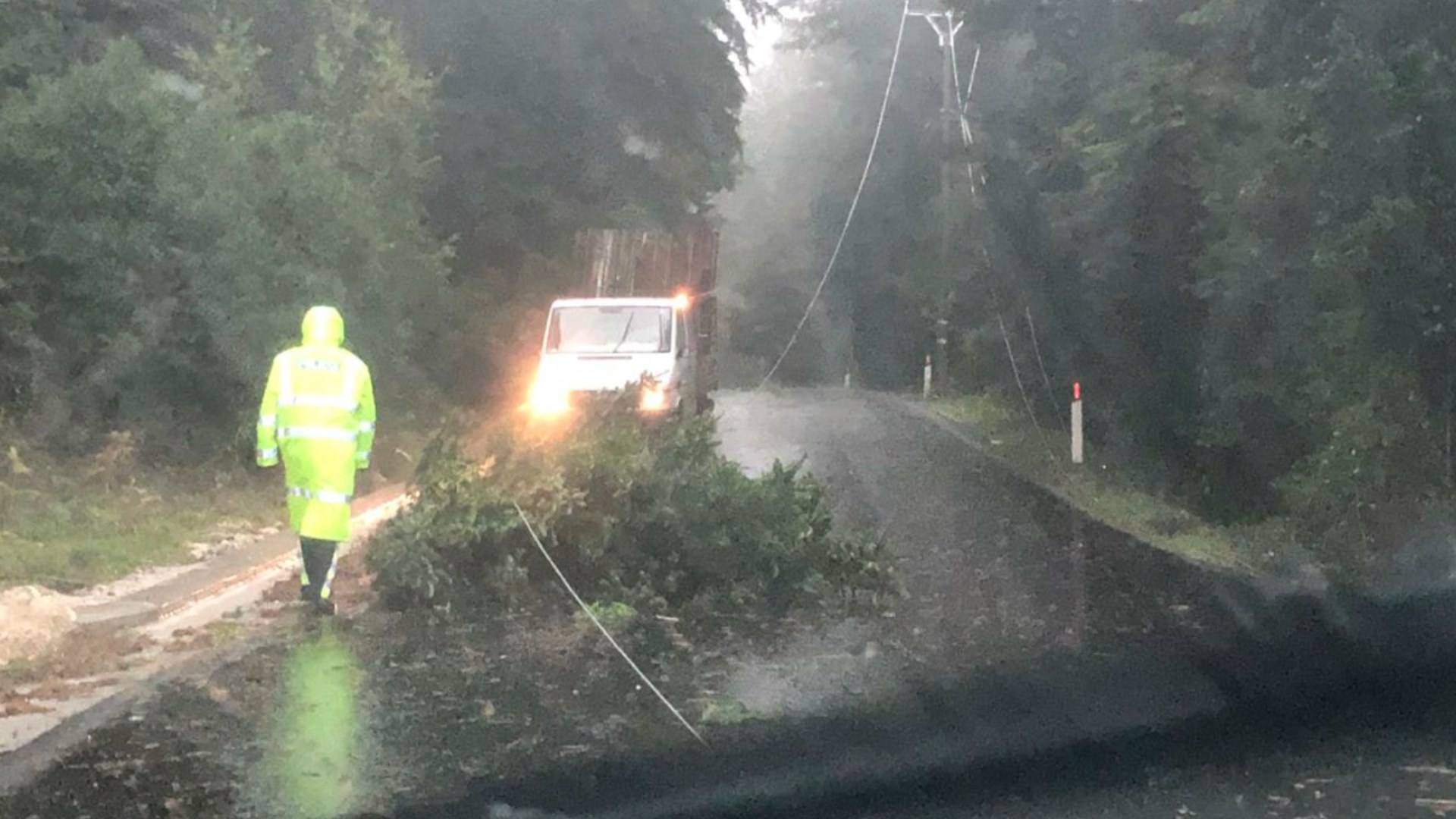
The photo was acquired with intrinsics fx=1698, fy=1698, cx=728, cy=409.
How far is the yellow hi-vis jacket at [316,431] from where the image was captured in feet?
34.8

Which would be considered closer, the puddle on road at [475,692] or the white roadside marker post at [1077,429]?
the puddle on road at [475,692]

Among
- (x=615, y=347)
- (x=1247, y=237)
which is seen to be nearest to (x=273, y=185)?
(x=615, y=347)

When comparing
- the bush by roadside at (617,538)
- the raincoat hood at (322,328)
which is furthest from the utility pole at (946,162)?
the raincoat hood at (322,328)

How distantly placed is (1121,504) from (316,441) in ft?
34.1

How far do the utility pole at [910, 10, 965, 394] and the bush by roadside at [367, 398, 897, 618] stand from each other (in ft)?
83.5

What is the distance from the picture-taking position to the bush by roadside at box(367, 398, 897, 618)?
11289 millimetres

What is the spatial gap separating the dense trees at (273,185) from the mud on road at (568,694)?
6459 mm

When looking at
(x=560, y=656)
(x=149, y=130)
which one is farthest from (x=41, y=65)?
(x=560, y=656)

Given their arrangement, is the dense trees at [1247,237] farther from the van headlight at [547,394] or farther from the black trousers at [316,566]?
the black trousers at [316,566]

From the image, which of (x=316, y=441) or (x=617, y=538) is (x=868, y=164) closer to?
(x=617, y=538)

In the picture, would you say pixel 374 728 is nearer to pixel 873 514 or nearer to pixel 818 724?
pixel 818 724

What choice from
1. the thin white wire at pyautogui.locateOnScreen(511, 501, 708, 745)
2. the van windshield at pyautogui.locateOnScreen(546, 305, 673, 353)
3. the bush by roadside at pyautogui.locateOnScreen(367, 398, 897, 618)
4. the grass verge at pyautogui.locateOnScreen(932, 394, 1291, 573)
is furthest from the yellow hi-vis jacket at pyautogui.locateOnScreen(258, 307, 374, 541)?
the van windshield at pyautogui.locateOnScreen(546, 305, 673, 353)

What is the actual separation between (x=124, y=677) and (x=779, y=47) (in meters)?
44.6

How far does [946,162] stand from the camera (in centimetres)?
3825
